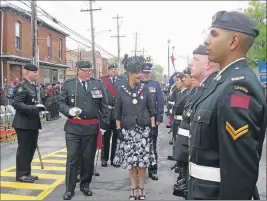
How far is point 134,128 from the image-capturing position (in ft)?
16.2

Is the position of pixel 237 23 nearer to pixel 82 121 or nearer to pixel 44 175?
pixel 82 121

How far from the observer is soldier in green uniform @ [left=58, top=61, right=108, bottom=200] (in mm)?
5086

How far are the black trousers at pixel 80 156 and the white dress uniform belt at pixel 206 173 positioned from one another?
319 centimetres

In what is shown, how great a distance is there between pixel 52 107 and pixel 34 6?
5492 millimetres

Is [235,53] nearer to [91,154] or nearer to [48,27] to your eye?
[91,154]

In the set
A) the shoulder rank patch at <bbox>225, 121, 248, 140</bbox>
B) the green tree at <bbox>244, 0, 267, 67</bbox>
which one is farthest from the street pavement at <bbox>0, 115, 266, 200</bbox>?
the green tree at <bbox>244, 0, 267, 67</bbox>

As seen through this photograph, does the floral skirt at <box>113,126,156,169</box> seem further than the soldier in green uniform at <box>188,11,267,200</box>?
Yes

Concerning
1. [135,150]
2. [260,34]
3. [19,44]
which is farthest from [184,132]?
[260,34]

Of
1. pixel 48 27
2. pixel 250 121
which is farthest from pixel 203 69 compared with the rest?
pixel 48 27

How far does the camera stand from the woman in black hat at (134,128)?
486cm

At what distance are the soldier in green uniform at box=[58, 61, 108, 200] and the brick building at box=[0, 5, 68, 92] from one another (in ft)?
53.1

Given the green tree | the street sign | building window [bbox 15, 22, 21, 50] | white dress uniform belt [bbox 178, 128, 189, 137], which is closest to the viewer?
white dress uniform belt [bbox 178, 128, 189, 137]

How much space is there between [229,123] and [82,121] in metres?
3.58

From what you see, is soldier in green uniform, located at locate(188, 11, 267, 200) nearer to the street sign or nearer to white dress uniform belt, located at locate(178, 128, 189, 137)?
white dress uniform belt, located at locate(178, 128, 189, 137)
